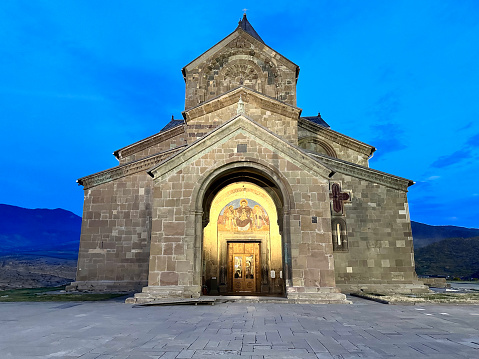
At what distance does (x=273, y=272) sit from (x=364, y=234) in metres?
4.91

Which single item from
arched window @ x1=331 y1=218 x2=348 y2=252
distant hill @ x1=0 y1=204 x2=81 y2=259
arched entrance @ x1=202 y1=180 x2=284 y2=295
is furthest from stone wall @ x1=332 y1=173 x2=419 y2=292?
distant hill @ x1=0 y1=204 x2=81 y2=259

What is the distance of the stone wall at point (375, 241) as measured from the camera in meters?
14.6

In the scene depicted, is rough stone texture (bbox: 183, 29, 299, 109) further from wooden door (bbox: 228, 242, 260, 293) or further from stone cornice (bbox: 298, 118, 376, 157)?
wooden door (bbox: 228, 242, 260, 293)

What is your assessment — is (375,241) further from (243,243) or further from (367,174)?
(243,243)

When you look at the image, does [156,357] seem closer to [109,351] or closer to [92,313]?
[109,351]

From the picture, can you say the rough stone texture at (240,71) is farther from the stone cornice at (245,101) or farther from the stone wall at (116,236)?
the stone wall at (116,236)

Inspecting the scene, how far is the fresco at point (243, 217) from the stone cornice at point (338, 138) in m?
7.02

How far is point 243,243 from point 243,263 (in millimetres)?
1052

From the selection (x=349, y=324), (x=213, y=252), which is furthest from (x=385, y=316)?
(x=213, y=252)

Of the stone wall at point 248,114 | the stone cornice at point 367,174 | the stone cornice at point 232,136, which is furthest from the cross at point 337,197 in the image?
the stone cornice at point 232,136

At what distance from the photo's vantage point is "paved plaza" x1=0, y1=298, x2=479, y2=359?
4363mm

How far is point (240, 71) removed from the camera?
19766mm

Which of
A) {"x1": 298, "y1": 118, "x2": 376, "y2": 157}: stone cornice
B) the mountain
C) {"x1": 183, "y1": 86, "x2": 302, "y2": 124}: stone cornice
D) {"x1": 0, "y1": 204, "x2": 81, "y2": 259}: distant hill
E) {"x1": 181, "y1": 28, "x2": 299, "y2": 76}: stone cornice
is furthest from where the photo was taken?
{"x1": 0, "y1": 204, "x2": 81, "y2": 259}: distant hill

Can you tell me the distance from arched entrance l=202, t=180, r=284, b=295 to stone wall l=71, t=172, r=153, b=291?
3321 mm
